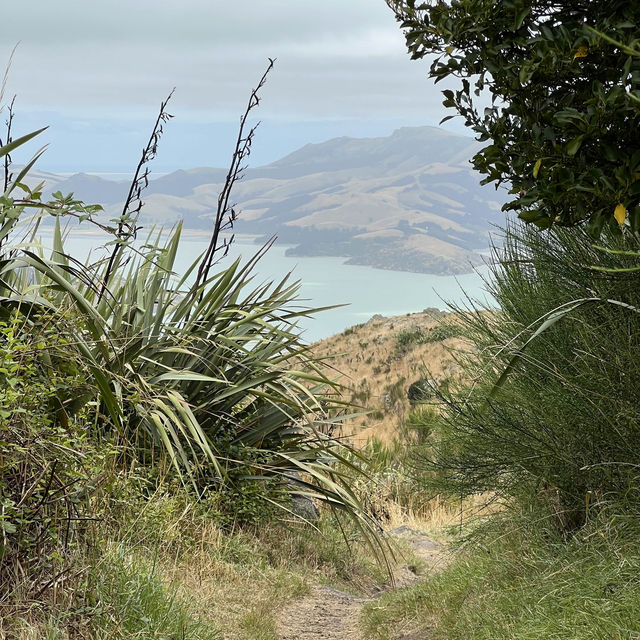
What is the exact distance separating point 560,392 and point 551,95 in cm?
178

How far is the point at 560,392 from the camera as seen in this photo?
4426 mm

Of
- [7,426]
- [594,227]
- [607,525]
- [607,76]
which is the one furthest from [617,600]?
[7,426]

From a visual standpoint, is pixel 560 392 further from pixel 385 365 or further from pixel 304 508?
pixel 385 365

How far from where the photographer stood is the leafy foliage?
294 cm

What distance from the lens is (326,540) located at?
6.63 m

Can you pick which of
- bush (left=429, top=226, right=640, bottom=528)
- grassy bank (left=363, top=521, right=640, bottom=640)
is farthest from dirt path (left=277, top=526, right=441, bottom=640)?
bush (left=429, top=226, right=640, bottom=528)

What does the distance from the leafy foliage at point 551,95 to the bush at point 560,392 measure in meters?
0.65

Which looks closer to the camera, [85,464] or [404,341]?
[85,464]

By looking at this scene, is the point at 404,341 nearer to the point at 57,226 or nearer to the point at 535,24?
the point at 57,226

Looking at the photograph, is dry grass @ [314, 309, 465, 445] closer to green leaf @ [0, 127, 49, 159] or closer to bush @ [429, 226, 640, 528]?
bush @ [429, 226, 640, 528]

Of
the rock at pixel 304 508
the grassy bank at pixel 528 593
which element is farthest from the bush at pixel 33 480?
the rock at pixel 304 508

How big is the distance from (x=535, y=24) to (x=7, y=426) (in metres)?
2.80

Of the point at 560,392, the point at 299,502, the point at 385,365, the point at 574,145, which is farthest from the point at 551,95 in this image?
the point at 385,365

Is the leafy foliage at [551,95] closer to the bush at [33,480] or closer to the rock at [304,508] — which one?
the bush at [33,480]
